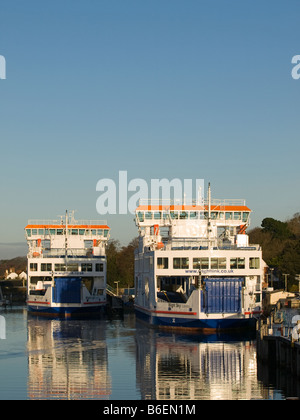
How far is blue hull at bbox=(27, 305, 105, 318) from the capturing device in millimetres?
79500

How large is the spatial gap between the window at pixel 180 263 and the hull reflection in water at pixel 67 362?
875cm

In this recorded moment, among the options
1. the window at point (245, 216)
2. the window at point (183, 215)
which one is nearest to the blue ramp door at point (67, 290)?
the window at point (183, 215)

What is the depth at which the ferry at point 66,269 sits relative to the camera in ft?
261

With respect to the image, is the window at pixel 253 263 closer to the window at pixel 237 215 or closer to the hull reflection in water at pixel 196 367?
the hull reflection in water at pixel 196 367

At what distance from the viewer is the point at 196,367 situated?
43.2m

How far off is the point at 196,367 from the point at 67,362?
333 inches

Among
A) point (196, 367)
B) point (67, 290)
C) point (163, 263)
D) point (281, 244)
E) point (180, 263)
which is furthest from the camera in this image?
point (281, 244)

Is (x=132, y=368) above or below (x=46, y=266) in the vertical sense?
below

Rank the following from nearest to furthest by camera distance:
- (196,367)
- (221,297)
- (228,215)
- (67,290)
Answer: (196,367) → (221,297) → (228,215) → (67,290)

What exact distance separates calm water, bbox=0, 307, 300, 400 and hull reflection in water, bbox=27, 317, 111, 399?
49 millimetres

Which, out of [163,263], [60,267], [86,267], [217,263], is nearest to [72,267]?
[60,267]

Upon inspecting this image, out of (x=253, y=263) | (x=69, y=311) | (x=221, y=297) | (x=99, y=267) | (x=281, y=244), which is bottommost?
(x=69, y=311)

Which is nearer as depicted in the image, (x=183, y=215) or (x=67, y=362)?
(x=67, y=362)

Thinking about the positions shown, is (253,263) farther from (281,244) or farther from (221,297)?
(281,244)
